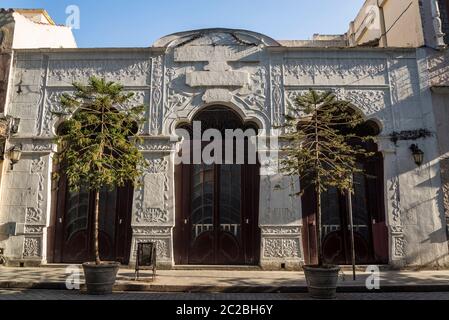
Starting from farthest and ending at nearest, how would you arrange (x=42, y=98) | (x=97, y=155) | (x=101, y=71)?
1. (x=101, y=71)
2. (x=42, y=98)
3. (x=97, y=155)

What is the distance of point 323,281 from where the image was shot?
21.5 feet

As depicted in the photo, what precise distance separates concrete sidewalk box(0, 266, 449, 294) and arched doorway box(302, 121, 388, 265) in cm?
67

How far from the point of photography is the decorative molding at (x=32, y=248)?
9.38 metres

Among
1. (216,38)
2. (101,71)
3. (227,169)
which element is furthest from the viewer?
(216,38)

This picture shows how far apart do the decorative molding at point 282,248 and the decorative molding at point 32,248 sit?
5.44m

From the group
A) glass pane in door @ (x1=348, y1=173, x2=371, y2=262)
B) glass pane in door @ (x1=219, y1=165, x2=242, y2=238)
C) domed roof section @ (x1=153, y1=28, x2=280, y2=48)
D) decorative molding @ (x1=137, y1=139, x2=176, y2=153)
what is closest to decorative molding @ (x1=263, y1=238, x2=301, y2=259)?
glass pane in door @ (x1=219, y1=165, x2=242, y2=238)

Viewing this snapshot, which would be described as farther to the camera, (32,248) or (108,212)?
(108,212)

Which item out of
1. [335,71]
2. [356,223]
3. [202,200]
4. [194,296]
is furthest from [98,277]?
[335,71]

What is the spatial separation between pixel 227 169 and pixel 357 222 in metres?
3.51

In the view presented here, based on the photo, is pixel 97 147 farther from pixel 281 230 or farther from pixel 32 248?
pixel 281 230

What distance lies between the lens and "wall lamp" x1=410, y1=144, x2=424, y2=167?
373 inches

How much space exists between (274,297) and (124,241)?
14.3 ft
